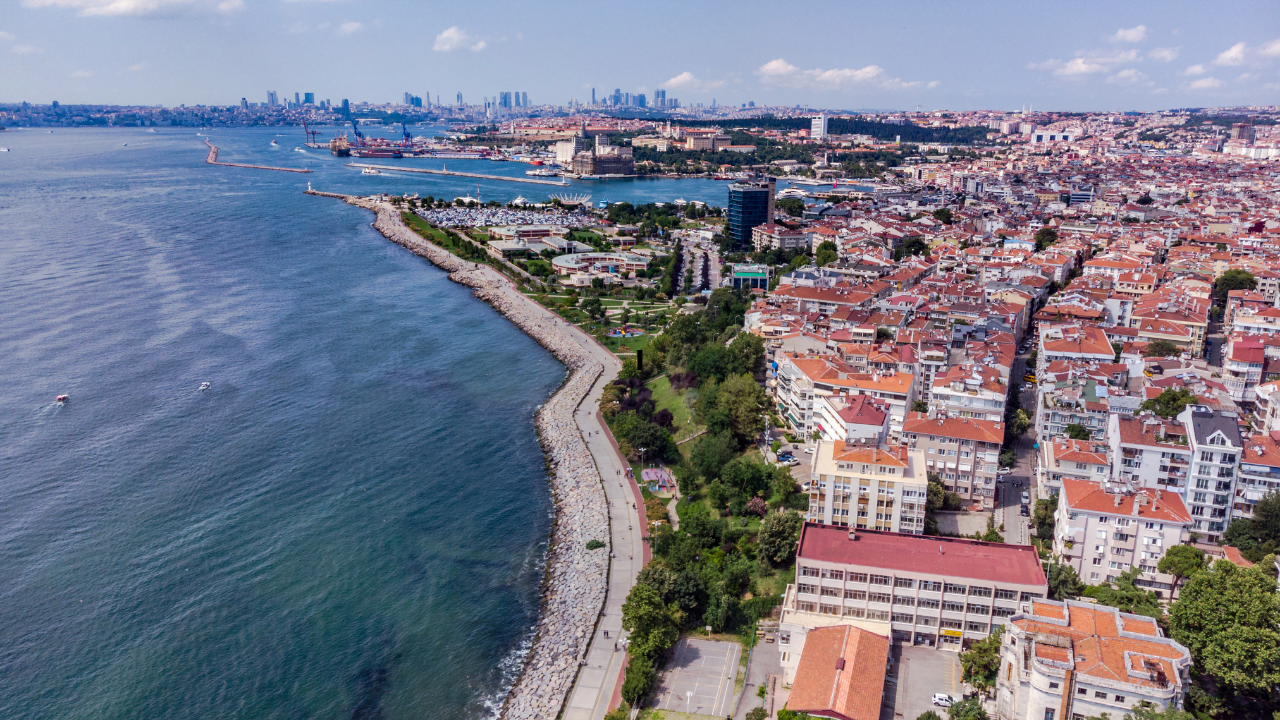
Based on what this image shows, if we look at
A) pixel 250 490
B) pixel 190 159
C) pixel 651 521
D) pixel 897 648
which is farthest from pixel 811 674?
pixel 190 159

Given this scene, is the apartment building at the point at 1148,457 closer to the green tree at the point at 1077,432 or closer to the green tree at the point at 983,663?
the green tree at the point at 1077,432

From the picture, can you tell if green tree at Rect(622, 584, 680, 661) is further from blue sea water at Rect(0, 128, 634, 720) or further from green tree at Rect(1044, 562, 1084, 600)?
green tree at Rect(1044, 562, 1084, 600)

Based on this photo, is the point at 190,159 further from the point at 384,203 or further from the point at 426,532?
the point at 426,532

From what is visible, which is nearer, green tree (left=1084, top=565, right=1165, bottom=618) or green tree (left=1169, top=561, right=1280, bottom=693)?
green tree (left=1169, top=561, right=1280, bottom=693)

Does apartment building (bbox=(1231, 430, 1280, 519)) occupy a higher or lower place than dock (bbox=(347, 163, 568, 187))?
lower

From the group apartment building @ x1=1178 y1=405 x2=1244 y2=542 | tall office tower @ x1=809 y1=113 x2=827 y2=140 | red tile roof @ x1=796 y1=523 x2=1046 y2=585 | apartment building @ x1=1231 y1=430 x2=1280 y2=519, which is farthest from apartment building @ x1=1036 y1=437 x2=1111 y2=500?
tall office tower @ x1=809 y1=113 x2=827 y2=140

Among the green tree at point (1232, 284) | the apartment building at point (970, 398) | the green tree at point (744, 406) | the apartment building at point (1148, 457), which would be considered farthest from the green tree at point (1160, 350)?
the green tree at point (744, 406)

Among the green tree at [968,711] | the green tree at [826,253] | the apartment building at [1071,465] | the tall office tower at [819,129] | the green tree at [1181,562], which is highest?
the tall office tower at [819,129]
